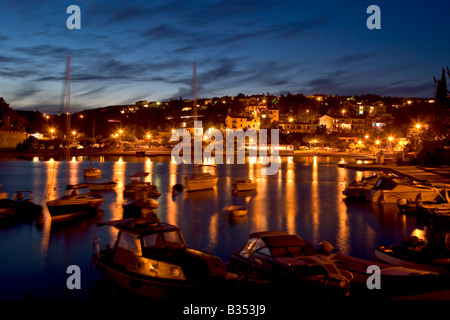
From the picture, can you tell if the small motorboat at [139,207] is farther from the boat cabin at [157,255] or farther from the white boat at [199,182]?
the boat cabin at [157,255]

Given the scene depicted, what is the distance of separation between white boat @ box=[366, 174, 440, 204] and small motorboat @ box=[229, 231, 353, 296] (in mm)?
14329

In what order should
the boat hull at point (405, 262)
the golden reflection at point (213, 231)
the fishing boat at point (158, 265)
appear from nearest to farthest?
the fishing boat at point (158, 265) < the boat hull at point (405, 262) < the golden reflection at point (213, 231)

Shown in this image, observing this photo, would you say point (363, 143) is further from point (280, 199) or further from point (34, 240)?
point (34, 240)

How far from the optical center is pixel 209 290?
290 inches

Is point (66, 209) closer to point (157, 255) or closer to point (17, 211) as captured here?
point (17, 211)

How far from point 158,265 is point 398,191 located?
59.5 feet

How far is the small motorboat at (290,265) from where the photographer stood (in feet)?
24.5

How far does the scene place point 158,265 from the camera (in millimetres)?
7871

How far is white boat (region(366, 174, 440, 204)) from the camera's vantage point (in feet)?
69.6

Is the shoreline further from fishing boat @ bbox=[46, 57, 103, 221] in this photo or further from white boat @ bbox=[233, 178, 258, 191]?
fishing boat @ bbox=[46, 57, 103, 221]

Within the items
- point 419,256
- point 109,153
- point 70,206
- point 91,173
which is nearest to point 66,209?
point 70,206

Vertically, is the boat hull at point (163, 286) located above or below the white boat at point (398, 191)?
below

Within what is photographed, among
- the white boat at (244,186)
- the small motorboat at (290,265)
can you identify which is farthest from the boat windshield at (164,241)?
the white boat at (244,186)

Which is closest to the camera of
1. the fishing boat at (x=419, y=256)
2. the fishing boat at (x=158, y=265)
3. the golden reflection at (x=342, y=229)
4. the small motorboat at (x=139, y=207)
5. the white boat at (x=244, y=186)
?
the fishing boat at (x=158, y=265)
